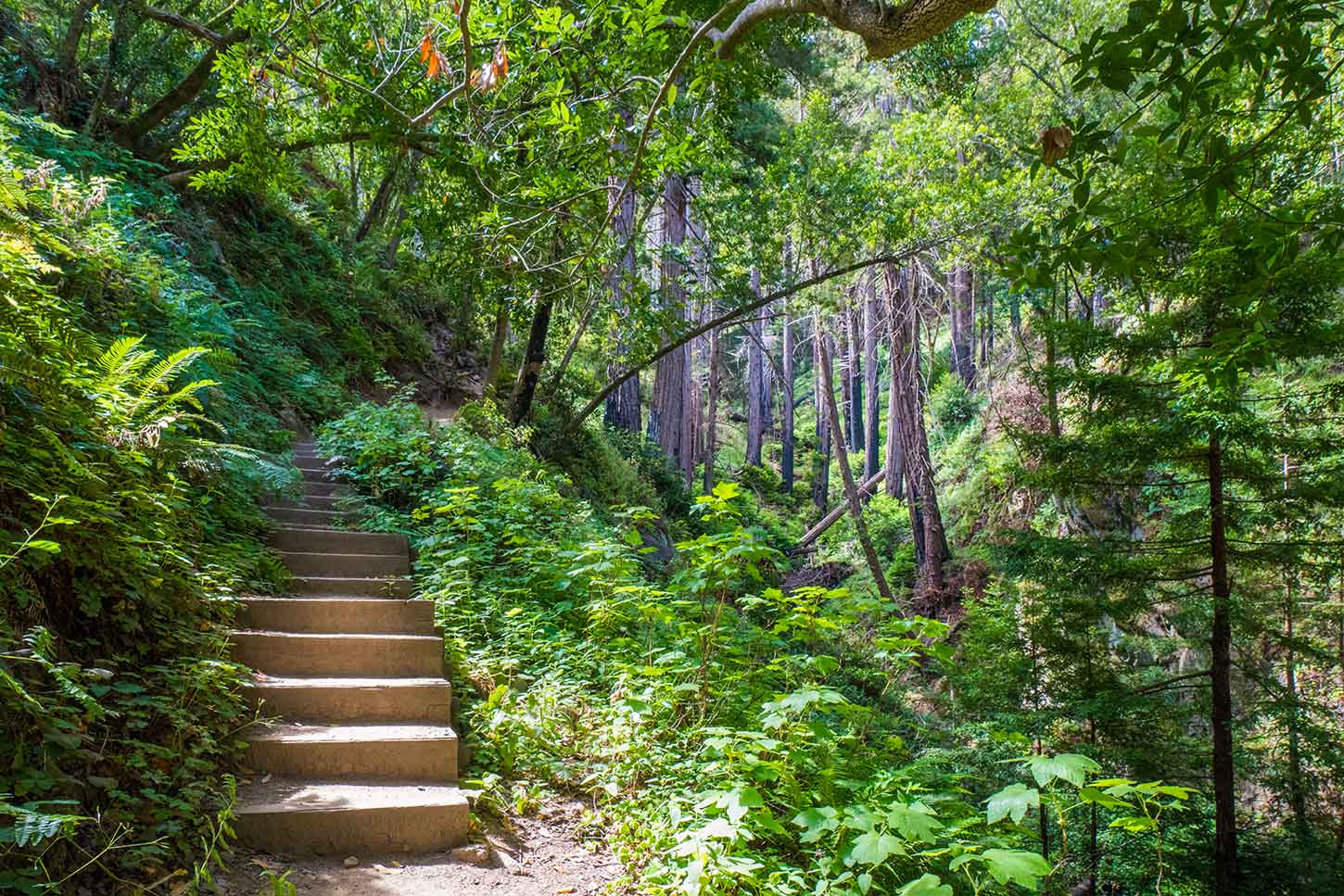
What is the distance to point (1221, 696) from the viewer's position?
16.0ft

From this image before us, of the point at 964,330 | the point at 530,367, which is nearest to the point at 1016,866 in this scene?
the point at 530,367

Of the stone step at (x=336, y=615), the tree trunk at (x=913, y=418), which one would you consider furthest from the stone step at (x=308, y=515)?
the tree trunk at (x=913, y=418)

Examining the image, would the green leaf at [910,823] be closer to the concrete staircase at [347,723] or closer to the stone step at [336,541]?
the concrete staircase at [347,723]

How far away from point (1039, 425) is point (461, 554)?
39.3ft

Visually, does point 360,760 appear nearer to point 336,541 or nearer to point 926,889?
point 336,541

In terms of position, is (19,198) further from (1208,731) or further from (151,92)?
(1208,731)

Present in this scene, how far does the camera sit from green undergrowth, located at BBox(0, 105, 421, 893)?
86.0 inches

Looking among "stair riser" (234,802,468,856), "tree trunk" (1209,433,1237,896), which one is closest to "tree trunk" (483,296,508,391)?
"stair riser" (234,802,468,856)

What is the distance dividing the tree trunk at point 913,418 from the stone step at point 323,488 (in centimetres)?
925

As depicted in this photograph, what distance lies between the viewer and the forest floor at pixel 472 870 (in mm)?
2723

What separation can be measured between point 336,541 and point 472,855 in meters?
3.16

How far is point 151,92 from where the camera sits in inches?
383

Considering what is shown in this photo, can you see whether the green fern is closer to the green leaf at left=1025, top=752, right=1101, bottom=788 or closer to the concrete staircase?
the concrete staircase

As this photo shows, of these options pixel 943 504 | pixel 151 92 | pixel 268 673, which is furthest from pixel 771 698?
pixel 943 504
